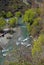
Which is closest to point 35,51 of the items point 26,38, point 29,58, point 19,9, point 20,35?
point 29,58

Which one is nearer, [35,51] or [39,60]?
[39,60]

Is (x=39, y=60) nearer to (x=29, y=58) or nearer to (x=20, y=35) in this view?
(x=29, y=58)

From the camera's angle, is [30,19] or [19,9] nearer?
[30,19]

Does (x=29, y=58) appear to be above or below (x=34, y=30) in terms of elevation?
above

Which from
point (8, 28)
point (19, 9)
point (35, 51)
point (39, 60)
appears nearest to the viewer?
point (39, 60)

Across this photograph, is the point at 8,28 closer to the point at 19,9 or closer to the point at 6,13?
the point at 6,13

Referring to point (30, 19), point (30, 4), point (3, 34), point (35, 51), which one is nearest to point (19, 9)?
point (30, 4)

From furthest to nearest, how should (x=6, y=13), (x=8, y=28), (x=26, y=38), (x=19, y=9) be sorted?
1. (x=19, y=9)
2. (x=6, y=13)
3. (x=8, y=28)
4. (x=26, y=38)

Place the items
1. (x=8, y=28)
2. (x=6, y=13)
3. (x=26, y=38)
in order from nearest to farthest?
(x=26, y=38) → (x=8, y=28) → (x=6, y=13)

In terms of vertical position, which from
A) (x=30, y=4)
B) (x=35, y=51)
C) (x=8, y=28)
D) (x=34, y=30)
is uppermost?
(x=35, y=51)
